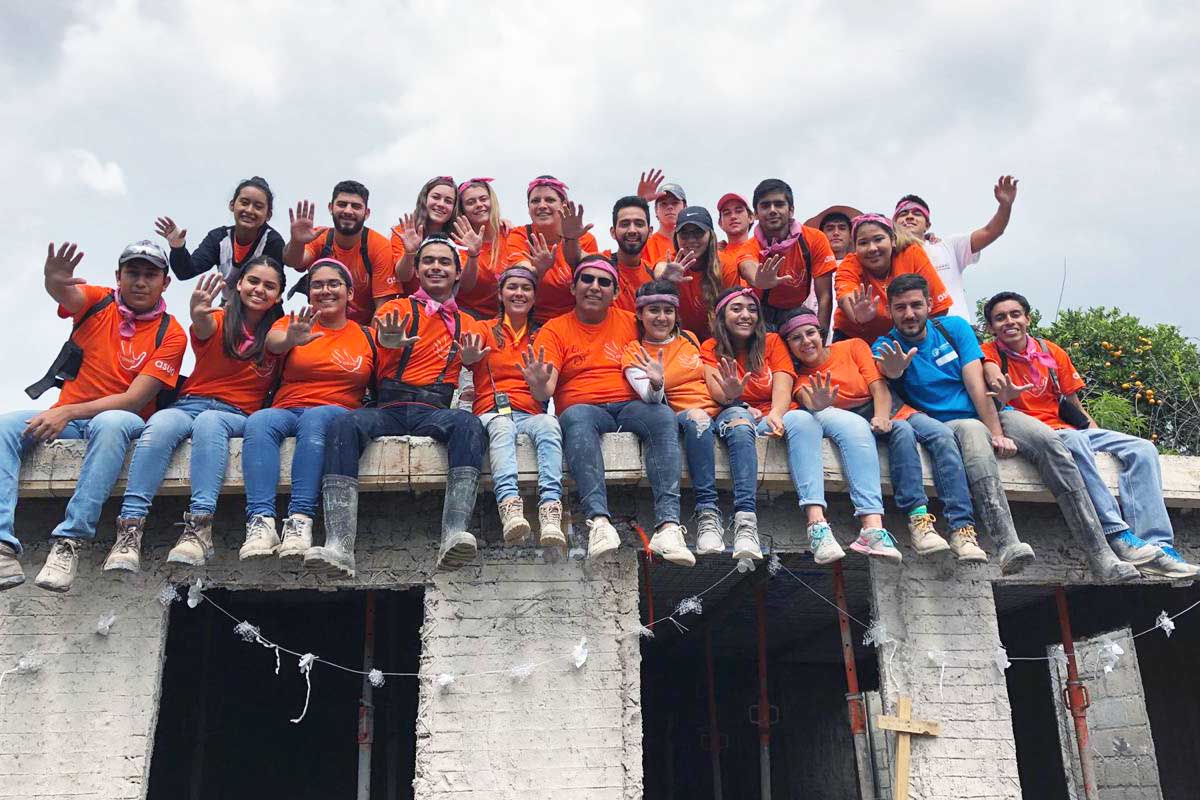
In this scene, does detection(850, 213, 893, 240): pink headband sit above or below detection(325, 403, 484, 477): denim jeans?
above

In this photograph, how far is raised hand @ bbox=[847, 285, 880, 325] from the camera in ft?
22.9

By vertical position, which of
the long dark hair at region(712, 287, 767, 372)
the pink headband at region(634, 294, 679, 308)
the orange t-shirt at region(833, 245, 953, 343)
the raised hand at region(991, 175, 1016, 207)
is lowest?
the long dark hair at region(712, 287, 767, 372)

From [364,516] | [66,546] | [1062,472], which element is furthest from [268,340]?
[1062,472]

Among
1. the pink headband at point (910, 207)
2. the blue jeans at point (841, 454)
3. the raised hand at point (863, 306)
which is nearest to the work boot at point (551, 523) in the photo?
the blue jeans at point (841, 454)

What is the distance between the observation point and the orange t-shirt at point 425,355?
239 inches

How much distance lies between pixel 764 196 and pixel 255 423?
428 cm

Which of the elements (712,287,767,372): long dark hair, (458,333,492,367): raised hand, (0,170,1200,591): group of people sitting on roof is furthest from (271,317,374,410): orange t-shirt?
(712,287,767,372): long dark hair

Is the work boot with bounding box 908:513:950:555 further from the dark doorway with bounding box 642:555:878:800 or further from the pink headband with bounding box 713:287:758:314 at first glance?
the dark doorway with bounding box 642:555:878:800

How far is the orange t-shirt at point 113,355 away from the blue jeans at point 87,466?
0.32m

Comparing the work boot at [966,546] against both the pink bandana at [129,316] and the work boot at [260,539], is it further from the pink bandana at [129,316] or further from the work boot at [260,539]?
the pink bandana at [129,316]

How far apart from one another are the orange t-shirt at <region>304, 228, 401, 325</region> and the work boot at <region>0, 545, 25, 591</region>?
9.38 ft

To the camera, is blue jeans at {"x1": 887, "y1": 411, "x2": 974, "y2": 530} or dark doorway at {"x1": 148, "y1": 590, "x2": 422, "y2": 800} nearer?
blue jeans at {"x1": 887, "y1": 411, "x2": 974, "y2": 530}

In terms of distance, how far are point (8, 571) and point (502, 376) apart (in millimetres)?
2995

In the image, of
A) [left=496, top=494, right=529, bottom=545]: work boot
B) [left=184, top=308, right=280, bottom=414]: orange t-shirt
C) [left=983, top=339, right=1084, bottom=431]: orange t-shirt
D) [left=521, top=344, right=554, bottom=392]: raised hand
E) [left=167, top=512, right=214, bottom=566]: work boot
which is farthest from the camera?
[left=983, top=339, right=1084, bottom=431]: orange t-shirt
